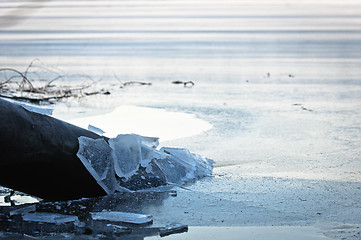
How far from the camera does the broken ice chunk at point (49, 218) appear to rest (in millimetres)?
3495

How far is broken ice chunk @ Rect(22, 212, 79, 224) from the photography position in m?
3.50

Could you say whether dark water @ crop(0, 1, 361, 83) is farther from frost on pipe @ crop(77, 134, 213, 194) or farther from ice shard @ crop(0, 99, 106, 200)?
ice shard @ crop(0, 99, 106, 200)

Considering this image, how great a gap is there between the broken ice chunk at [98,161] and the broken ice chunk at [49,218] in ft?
1.64

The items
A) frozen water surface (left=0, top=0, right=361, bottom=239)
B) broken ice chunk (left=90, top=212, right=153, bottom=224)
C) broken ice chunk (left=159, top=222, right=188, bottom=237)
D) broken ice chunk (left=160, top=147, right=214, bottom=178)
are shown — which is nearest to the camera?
broken ice chunk (left=159, top=222, right=188, bottom=237)

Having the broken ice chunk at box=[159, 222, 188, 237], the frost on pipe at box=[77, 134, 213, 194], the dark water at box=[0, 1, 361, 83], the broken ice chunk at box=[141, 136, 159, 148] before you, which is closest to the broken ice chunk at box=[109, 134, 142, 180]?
the frost on pipe at box=[77, 134, 213, 194]

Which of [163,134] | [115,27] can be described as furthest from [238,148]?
[115,27]

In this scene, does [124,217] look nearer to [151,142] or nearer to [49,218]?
[49,218]

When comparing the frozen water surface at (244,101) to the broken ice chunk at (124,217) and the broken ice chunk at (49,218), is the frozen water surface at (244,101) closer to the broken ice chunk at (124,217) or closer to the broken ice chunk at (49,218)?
the broken ice chunk at (124,217)

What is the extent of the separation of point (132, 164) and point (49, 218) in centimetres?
85

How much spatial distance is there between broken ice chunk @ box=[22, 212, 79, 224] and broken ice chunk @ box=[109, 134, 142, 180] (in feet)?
2.19

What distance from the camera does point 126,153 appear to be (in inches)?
168

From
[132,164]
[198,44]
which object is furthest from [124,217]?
[198,44]

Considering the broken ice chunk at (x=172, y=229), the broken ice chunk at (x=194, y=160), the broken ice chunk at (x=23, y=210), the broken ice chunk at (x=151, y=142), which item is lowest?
the broken ice chunk at (x=23, y=210)

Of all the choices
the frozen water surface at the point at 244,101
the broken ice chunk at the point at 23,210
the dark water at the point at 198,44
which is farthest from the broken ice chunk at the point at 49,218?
the dark water at the point at 198,44
